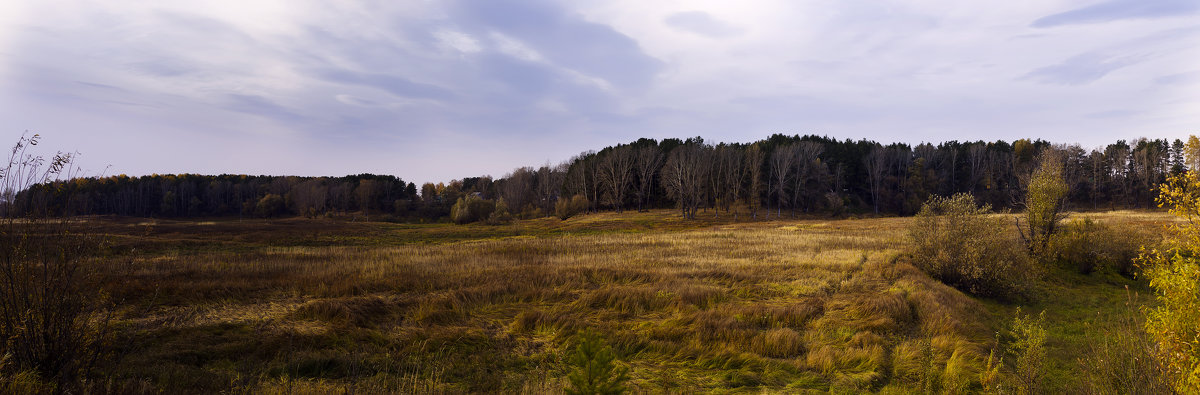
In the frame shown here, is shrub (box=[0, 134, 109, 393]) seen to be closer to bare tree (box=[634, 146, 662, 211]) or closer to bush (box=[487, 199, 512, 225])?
bush (box=[487, 199, 512, 225])

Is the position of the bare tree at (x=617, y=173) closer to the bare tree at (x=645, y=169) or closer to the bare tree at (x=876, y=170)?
the bare tree at (x=645, y=169)

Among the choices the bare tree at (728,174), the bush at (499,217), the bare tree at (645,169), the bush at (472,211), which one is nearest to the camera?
the bush at (499,217)

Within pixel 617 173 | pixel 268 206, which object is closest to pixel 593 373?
pixel 617 173

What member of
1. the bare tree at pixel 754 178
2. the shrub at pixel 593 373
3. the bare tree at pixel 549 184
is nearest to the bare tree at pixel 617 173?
the bare tree at pixel 549 184

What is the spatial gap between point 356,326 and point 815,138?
111 m

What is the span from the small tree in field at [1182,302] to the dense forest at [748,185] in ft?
200

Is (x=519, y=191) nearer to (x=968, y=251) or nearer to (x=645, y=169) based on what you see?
Result: (x=645, y=169)

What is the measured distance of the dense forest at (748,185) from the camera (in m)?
75.4

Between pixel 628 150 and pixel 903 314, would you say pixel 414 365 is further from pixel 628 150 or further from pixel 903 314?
pixel 628 150

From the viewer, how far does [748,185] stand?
79.0m

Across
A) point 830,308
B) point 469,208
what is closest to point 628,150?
point 469,208

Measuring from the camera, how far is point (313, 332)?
948 centimetres

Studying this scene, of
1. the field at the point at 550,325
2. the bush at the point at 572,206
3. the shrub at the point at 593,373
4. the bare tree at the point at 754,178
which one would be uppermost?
the bare tree at the point at 754,178

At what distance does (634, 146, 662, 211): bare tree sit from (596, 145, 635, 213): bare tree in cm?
162
